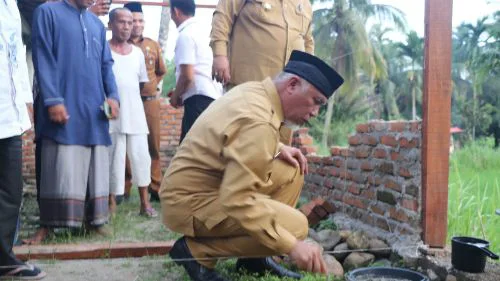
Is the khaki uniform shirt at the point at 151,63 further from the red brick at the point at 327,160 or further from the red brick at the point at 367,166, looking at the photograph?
the red brick at the point at 367,166

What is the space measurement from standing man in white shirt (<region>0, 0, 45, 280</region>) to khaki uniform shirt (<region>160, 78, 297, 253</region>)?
A: 2.46 ft

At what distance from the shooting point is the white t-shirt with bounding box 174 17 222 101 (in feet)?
14.7

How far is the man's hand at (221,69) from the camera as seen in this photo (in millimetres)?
3521

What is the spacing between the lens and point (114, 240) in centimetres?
381

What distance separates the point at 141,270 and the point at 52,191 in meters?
0.91

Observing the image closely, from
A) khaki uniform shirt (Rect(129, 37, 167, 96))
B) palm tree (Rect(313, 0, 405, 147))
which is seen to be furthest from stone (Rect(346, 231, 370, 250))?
palm tree (Rect(313, 0, 405, 147))

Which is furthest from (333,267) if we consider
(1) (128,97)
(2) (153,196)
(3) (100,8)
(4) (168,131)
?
(4) (168,131)

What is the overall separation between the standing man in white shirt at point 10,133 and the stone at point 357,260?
69.1 inches

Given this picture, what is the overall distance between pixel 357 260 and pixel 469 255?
A: 28.2 inches

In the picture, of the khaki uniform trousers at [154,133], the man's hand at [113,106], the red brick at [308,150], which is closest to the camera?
the man's hand at [113,106]

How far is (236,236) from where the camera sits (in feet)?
8.79

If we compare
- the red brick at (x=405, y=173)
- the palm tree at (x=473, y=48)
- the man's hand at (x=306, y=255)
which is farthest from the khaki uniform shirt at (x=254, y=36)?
the palm tree at (x=473, y=48)

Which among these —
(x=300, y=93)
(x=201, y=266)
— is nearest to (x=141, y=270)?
(x=201, y=266)

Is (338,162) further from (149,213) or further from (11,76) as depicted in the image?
(11,76)
